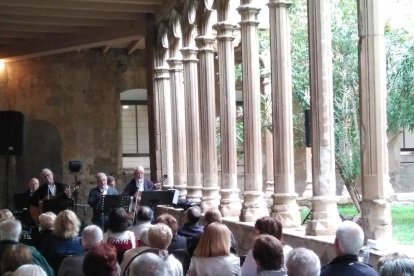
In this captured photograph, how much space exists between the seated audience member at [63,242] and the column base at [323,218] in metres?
2.26

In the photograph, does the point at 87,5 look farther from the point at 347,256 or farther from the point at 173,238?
the point at 347,256

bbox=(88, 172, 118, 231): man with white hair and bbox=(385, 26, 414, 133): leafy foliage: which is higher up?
bbox=(385, 26, 414, 133): leafy foliage

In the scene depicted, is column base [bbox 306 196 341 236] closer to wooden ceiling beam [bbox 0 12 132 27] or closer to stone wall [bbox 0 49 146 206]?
wooden ceiling beam [bbox 0 12 132 27]

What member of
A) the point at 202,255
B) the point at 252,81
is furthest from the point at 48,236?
the point at 252,81

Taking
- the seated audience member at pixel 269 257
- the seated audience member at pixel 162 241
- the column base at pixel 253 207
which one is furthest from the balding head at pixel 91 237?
the column base at pixel 253 207

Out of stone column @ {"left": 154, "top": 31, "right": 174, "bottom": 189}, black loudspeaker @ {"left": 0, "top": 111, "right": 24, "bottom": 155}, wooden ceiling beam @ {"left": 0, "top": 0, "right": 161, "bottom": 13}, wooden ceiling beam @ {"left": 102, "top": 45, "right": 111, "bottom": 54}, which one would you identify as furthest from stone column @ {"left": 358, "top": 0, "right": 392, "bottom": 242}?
wooden ceiling beam @ {"left": 102, "top": 45, "right": 111, "bottom": 54}

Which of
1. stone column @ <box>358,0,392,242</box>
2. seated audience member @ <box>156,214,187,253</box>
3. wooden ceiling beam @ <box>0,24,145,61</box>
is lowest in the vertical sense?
seated audience member @ <box>156,214,187,253</box>

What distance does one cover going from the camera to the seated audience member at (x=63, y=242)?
4.93m

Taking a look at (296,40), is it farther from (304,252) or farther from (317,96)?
(304,252)

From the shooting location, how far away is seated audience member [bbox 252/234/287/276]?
352 centimetres

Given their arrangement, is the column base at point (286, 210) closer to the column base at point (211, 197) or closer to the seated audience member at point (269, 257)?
the column base at point (211, 197)

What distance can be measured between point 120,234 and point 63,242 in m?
0.42

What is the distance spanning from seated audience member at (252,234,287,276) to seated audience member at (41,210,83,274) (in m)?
1.86

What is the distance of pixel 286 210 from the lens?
23.9 feet
